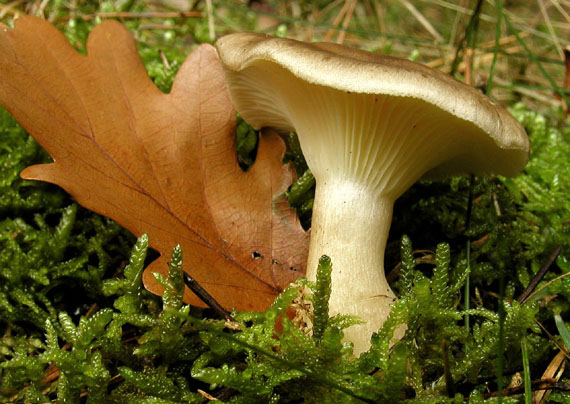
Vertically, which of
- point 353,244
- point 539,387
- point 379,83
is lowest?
point 539,387

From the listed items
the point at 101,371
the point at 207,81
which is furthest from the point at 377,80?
the point at 101,371

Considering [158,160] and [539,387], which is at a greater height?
[158,160]

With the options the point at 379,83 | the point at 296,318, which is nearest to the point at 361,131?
the point at 379,83

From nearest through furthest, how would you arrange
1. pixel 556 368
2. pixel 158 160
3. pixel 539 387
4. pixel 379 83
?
pixel 379 83 < pixel 539 387 < pixel 556 368 < pixel 158 160

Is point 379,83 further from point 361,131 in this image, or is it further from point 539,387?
point 539,387

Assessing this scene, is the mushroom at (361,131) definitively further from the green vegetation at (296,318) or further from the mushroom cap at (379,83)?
the green vegetation at (296,318)

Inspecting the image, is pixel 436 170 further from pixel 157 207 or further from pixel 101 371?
pixel 101 371

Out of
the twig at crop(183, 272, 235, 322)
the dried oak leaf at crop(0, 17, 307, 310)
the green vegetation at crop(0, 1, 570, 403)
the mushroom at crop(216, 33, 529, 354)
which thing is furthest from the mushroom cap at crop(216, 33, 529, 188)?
the twig at crop(183, 272, 235, 322)
